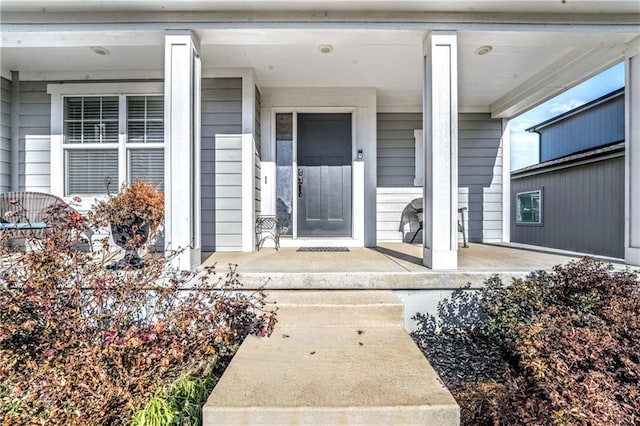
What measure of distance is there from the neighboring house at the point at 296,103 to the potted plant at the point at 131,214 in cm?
35

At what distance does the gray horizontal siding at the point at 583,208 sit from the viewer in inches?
Answer: 237

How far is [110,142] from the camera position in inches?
184

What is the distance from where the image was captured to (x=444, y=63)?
315cm

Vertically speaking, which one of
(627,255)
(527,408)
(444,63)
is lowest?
(527,408)

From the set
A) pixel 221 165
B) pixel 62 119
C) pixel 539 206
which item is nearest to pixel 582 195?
pixel 539 206

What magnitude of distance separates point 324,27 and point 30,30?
106 inches

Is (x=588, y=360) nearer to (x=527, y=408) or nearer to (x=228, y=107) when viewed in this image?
(x=527, y=408)

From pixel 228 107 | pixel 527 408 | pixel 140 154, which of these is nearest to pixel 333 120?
pixel 228 107

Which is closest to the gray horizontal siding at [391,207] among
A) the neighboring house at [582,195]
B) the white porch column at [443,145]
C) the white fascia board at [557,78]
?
the white fascia board at [557,78]

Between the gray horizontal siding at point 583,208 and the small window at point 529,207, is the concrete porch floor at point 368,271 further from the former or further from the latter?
the small window at point 529,207

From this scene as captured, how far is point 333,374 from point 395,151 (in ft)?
15.1

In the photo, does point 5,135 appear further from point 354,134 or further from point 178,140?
point 354,134

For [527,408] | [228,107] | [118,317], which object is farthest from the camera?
[228,107]

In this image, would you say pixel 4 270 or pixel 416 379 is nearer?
pixel 416 379
